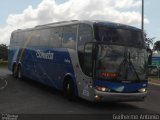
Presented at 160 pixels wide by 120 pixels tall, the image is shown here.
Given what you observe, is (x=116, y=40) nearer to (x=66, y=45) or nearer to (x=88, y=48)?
A: (x=88, y=48)

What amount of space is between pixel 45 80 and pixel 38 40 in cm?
276

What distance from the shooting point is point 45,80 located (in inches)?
794

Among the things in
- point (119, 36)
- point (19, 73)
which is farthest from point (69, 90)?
point (19, 73)

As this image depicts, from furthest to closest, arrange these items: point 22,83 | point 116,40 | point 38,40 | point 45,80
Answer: point 22,83
point 38,40
point 45,80
point 116,40

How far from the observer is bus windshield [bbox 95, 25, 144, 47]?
1509 cm

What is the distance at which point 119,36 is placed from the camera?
15.3 metres

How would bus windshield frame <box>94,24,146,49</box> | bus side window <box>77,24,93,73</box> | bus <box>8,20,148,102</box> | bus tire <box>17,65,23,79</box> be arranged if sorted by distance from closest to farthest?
bus <box>8,20,148,102</box>
bus windshield frame <box>94,24,146,49</box>
bus side window <box>77,24,93,73</box>
bus tire <box>17,65,23,79</box>

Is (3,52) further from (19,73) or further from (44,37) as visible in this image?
(44,37)

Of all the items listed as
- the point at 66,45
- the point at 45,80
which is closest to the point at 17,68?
the point at 45,80

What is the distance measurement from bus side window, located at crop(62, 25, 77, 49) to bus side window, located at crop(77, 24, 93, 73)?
0.50 metres

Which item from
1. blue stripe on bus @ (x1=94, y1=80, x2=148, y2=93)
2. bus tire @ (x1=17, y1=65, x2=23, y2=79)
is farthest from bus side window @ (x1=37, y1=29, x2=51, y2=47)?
blue stripe on bus @ (x1=94, y1=80, x2=148, y2=93)

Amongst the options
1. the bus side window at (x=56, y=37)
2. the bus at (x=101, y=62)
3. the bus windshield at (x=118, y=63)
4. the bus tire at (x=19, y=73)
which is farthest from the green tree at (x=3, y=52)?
the bus windshield at (x=118, y=63)

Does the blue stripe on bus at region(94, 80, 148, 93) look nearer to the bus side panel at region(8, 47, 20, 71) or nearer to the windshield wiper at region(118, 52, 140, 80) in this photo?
the windshield wiper at region(118, 52, 140, 80)

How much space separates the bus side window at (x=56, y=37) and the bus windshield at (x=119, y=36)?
3.54 metres
